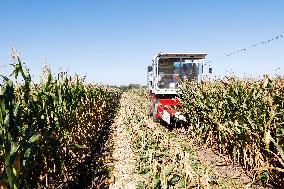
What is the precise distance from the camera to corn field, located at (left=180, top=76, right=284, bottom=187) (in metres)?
5.80

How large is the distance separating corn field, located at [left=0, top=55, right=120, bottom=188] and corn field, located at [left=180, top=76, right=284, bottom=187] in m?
2.58

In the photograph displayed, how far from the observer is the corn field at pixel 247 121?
5802 millimetres

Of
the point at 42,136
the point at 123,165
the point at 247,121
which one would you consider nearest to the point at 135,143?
the point at 123,165

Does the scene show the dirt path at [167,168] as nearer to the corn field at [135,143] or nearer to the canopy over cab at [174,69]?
the corn field at [135,143]

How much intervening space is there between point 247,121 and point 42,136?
343 cm

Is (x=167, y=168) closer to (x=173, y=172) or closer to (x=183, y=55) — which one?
(x=173, y=172)

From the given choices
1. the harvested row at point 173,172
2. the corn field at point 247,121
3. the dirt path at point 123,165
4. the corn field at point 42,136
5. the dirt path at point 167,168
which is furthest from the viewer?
the dirt path at point 123,165

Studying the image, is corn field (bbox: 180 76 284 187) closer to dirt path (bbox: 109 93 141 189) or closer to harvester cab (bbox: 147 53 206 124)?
dirt path (bbox: 109 93 141 189)

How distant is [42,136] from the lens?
5660 millimetres

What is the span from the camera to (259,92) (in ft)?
21.4

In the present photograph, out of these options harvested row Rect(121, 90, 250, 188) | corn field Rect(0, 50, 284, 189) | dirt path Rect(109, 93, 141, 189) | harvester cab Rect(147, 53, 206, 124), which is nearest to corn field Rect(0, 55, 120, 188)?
corn field Rect(0, 50, 284, 189)

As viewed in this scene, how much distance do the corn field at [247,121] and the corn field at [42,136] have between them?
258cm

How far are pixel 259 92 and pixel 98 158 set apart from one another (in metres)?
3.52

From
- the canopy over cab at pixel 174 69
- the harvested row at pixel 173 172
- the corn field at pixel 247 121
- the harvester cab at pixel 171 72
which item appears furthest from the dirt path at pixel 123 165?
the canopy over cab at pixel 174 69
